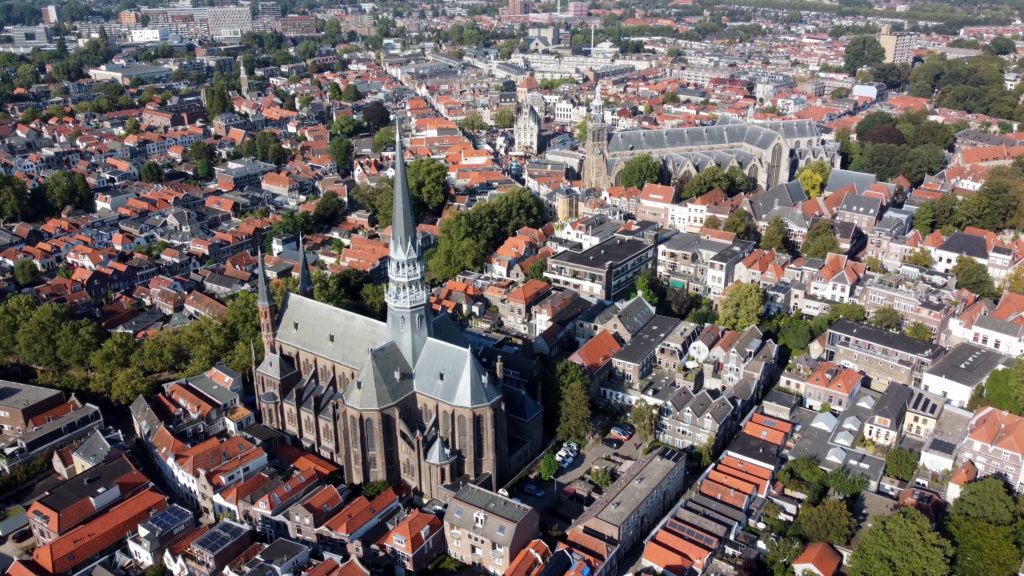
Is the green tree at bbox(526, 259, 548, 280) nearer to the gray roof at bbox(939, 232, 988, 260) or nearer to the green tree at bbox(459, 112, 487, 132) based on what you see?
the gray roof at bbox(939, 232, 988, 260)

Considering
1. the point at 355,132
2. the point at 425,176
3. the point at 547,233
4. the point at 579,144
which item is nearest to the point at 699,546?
the point at 547,233

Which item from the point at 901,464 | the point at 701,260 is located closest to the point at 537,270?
the point at 701,260

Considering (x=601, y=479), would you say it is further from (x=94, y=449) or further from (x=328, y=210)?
(x=328, y=210)

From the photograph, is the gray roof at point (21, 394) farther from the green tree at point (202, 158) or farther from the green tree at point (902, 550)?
the green tree at point (202, 158)

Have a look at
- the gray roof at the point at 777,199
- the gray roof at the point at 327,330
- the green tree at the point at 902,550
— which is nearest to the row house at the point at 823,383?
the green tree at the point at 902,550

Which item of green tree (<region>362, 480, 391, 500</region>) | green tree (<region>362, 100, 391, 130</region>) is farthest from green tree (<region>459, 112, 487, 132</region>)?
green tree (<region>362, 480, 391, 500</region>)
